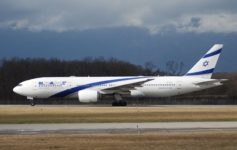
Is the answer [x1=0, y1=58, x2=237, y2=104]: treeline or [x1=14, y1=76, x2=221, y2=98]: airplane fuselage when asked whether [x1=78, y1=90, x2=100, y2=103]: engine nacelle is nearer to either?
[x1=14, y1=76, x2=221, y2=98]: airplane fuselage

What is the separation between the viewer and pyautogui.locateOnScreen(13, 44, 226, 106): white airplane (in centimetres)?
5694

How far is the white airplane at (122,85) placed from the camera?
5694 centimetres

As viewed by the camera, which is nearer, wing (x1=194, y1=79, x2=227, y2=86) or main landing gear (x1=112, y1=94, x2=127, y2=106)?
wing (x1=194, y1=79, x2=227, y2=86)

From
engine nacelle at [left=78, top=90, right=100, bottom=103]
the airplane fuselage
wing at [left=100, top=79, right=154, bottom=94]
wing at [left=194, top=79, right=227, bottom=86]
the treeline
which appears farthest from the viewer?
the treeline

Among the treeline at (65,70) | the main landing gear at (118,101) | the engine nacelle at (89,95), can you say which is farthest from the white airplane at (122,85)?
the treeline at (65,70)

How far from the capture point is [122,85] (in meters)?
56.3

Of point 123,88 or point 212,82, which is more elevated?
point 212,82

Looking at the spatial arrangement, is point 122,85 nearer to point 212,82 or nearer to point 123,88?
point 123,88

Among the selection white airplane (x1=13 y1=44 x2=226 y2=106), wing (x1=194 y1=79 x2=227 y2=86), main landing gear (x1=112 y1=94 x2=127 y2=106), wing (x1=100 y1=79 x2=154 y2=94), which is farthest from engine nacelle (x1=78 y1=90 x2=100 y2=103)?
wing (x1=194 y1=79 x2=227 y2=86)

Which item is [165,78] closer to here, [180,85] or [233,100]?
[180,85]

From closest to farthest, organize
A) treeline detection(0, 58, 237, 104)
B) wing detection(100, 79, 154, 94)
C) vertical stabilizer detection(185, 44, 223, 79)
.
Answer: wing detection(100, 79, 154, 94)
vertical stabilizer detection(185, 44, 223, 79)
treeline detection(0, 58, 237, 104)

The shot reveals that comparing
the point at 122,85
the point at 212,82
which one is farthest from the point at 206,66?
the point at 122,85

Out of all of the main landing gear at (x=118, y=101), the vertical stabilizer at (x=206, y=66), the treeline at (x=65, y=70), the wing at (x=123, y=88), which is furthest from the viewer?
the treeline at (x=65, y=70)

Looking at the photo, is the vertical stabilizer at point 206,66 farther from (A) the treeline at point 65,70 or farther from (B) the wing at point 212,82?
(A) the treeline at point 65,70
